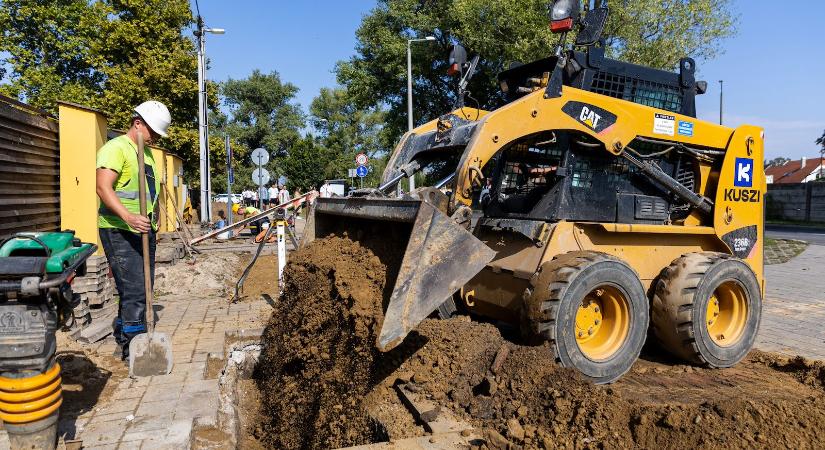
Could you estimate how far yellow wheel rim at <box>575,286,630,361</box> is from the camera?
4.14m

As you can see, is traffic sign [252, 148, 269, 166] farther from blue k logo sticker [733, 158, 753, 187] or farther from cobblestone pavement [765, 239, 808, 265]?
blue k logo sticker [733, 158, 753, 187]

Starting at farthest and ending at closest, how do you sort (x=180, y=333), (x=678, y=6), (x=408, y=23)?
(x=408, y=23)
(x=678, y=6)
(x=180, y=333)

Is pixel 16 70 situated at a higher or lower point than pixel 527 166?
higher

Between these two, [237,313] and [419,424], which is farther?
[237,313]

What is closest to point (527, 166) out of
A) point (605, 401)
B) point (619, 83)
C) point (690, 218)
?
point (619, 83)

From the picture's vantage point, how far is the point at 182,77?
781 inches

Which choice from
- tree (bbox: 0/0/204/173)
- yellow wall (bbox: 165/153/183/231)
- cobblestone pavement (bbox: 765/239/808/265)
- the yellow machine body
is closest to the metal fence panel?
the yellow machine body

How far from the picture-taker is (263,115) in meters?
55.0

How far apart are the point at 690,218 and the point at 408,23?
24.2 metres

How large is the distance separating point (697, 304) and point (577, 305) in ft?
4.04

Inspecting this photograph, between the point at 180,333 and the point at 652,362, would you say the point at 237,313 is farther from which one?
the point at 652,362

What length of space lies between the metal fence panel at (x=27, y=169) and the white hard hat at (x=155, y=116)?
67.6 inches

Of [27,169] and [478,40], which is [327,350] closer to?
[27,169]

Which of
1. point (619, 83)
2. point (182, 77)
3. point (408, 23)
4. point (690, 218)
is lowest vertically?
point (690, 218)
